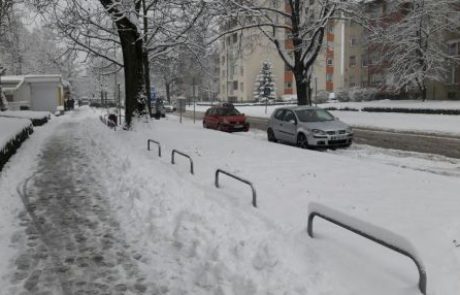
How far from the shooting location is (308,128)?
1631 cm

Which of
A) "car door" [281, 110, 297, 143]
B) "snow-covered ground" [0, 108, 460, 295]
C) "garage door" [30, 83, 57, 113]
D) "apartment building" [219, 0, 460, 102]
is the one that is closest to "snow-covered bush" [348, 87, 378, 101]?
"apartment building" [219, 0, 460, 102]

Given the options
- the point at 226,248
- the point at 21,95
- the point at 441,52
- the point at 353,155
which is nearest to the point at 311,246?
the point at 226,248

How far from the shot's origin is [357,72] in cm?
5512

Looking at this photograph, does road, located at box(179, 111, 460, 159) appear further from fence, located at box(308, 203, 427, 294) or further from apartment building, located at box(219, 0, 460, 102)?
fence, located at box(308, 203, 427, 294)

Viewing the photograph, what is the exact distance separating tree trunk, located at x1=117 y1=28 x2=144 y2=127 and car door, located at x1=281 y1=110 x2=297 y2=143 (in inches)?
258

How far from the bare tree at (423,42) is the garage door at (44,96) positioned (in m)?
35.1

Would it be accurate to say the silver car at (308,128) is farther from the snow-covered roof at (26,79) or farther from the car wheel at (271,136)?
the snow-covered roof at (26,79)

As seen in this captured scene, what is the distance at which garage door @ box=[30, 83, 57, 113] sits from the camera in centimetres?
5159

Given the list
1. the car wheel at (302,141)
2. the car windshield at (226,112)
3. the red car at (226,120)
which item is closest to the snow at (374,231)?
the car wheel at (302,141)

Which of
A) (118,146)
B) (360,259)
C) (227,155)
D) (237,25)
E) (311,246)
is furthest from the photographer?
(237,25)

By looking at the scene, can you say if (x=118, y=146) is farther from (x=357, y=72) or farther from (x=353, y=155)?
(x=357, y=72)

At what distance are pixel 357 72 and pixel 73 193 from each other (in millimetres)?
50028

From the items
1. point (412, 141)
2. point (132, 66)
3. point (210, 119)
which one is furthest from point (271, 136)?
point (210, 119)

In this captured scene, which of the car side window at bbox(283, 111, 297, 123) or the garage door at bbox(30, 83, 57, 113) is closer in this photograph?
the car side window at bbox(283, 111, 297, 123)
